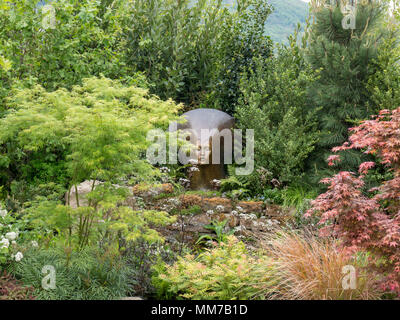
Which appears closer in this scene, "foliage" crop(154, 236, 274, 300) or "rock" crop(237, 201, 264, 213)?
"foliage" crop(154, 236, 274, 300)

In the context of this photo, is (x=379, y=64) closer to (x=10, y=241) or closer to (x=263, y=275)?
(x=263, y=275)

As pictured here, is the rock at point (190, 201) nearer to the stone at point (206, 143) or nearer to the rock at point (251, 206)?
the rock at point (251, 206)

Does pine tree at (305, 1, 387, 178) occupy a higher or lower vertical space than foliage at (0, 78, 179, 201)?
higher

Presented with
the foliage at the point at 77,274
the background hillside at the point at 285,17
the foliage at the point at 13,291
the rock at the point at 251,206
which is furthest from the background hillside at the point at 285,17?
the foliage at the point at 13,291

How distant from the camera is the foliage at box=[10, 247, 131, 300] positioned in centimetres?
400

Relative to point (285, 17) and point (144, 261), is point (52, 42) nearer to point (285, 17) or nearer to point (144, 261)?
point (144, 261)

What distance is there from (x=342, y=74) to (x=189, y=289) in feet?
16.7

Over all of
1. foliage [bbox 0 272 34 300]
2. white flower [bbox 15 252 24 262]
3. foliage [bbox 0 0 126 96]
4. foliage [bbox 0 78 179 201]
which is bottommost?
foliage [bbox 0 272 34 300]

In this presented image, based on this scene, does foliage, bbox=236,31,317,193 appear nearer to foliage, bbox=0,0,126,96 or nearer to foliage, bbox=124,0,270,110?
foliage, bbox=124,0,270,110

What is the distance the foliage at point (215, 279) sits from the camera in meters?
4.04

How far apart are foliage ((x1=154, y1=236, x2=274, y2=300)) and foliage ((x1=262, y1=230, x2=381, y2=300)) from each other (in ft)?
0.49

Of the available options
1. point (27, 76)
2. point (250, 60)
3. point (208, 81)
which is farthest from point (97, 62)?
point (250, 60)

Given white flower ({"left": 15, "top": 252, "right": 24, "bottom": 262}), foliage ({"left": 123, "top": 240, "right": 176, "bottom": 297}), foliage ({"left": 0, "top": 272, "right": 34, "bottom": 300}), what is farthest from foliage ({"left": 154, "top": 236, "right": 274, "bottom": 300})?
white flower ({"left": 15, "top": 252, "right": 24, "bottom": 262})

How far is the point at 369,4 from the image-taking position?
774 cm
